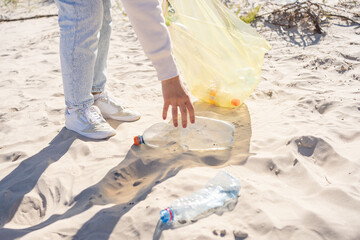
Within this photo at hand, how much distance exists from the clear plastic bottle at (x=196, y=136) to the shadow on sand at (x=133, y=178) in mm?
40

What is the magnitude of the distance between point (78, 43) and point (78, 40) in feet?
0.05

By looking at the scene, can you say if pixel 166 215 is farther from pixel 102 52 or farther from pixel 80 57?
pixel 102 52

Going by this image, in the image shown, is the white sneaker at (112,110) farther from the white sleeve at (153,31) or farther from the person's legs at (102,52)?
the white sleeve at (153,31)

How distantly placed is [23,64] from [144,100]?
1506 mm

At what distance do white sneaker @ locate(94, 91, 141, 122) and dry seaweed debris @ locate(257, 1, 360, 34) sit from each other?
210cm

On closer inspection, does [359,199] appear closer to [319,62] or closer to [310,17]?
[319,62]

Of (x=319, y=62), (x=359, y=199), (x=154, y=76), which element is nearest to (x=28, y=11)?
(x=154, y=76)

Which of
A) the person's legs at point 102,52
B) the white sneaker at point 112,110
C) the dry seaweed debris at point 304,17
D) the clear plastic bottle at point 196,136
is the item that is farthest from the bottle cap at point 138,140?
the dry seaweed debris at point 304,17

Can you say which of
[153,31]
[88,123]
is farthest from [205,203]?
[88,123]

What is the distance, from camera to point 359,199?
1087 mm

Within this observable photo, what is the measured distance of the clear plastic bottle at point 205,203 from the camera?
3.54ft

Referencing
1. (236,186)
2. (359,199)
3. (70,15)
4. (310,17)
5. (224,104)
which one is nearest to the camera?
(359,199)

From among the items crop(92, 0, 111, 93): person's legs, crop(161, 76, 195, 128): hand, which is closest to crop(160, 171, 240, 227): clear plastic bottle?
crop(161, 76, 195, 128): hand

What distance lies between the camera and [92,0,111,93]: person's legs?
1.80 meters
